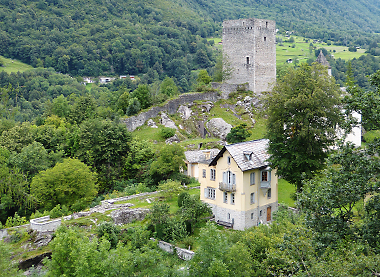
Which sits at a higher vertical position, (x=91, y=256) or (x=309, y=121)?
(x=309, y=121)

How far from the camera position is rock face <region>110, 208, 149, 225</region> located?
28.5m

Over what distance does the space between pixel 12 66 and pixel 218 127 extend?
295ft

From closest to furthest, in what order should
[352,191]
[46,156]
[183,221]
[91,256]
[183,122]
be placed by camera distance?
1. [352,191]
2. [91,256]
3. [183,221]
4. [46,156]
5. [183,122]

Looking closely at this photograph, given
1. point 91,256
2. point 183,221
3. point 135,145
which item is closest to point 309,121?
point 183,221

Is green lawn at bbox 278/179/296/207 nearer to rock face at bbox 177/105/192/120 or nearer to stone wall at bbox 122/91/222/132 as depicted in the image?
rock face at bbox 177/105/192/120

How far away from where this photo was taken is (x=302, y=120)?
27000 mm

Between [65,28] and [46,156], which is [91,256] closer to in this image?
[46,156]

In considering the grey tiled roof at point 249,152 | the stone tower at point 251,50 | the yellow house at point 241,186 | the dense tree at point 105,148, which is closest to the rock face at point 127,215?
the yellow house at point 241,186

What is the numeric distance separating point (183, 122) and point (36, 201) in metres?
19.6

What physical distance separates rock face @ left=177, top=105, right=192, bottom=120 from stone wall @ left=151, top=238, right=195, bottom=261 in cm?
2670

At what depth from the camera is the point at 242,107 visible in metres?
51.7

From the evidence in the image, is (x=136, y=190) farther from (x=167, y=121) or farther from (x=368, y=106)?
(x=368, y=106)

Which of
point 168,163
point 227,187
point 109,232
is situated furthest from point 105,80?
point 109,232

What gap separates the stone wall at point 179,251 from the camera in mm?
24030
